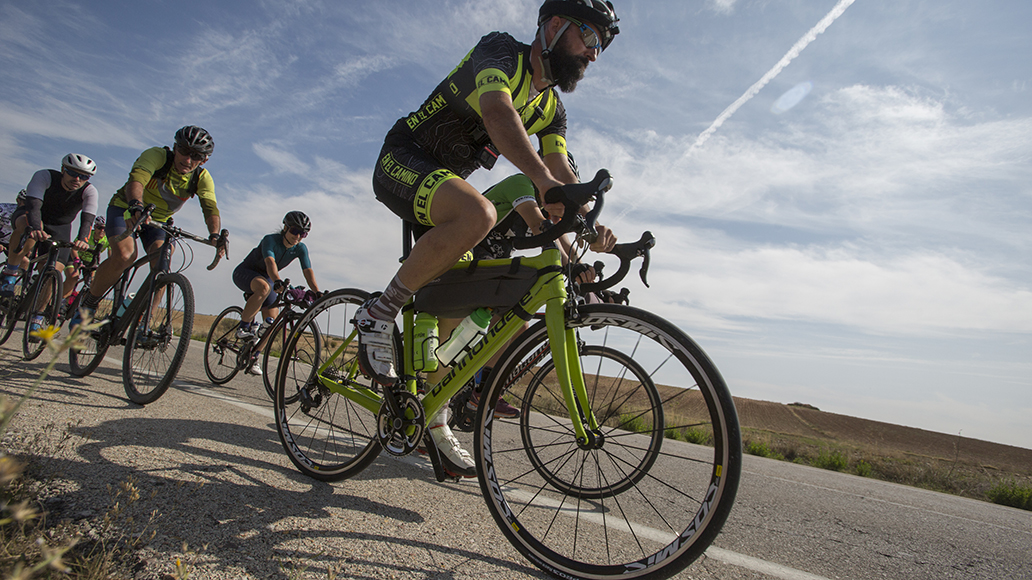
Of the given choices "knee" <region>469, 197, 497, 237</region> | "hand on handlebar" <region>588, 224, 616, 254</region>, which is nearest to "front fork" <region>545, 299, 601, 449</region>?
"hand on handlebar" <region>588, 224, 616, 254</region>

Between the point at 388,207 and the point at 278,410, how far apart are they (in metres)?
1.40

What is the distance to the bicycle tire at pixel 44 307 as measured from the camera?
18.6ft

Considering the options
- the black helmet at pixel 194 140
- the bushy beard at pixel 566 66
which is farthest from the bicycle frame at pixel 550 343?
the black helmet at pixel 194 140

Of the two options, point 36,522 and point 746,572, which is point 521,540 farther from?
point 36,522

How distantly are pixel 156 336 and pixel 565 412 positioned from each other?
3.76 meters

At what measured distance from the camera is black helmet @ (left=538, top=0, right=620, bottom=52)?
2666 mm

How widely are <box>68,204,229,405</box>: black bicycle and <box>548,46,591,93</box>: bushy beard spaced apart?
333 cm

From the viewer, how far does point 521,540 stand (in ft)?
6.13

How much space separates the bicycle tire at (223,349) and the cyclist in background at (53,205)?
77.5 inches

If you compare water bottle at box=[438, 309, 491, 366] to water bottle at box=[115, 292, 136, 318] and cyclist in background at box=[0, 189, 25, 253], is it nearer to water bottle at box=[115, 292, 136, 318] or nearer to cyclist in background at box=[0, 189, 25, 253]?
water bottle at box=[115, 292, 136, 318]

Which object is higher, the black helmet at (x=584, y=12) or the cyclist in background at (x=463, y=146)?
the black helmet at (x=584, y=12)

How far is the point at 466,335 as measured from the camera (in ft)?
7.98

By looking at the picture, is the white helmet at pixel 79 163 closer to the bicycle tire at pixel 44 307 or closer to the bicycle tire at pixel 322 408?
the bicycle tire at pixel 44 307

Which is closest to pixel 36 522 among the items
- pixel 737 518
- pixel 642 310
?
pixel 642 310
